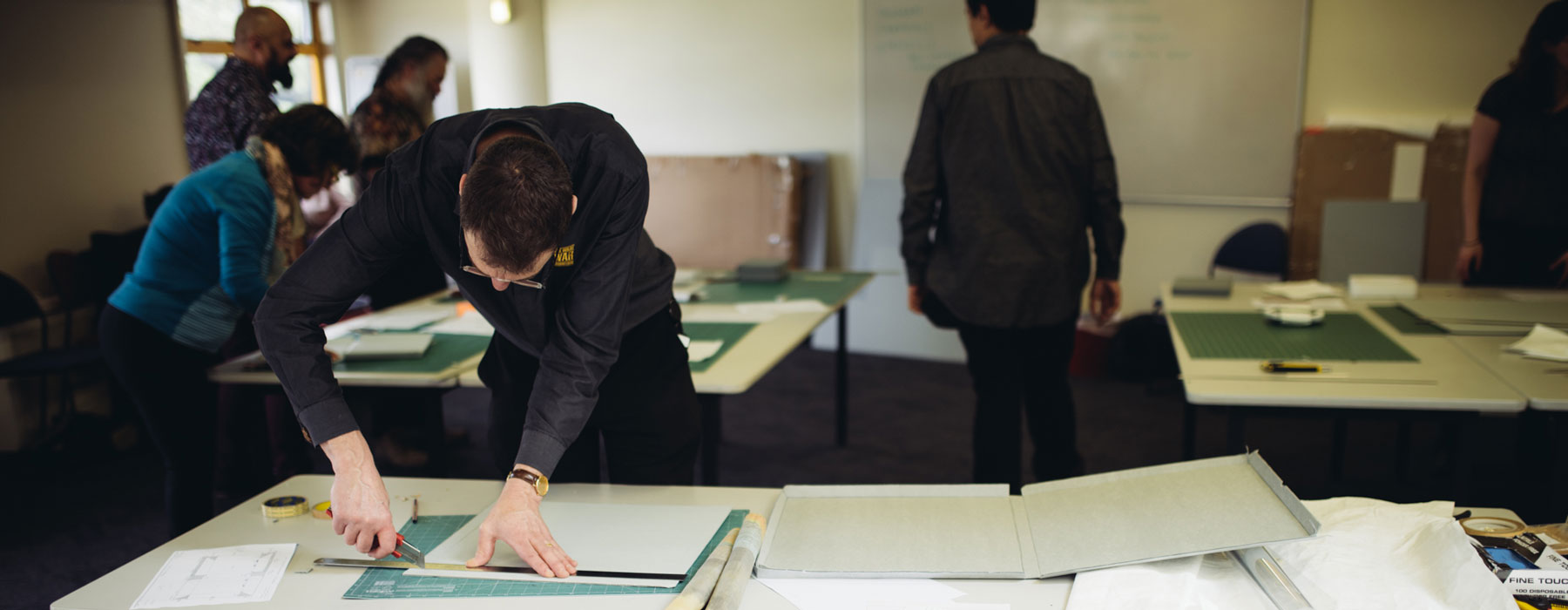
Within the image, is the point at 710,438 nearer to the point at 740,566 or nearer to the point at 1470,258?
the point at 740,566

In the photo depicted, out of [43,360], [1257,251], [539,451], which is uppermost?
[539,451]

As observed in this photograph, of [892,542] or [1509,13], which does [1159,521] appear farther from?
[1509,13]

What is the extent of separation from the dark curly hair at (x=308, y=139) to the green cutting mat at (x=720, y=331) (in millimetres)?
945

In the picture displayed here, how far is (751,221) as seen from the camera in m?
5.25

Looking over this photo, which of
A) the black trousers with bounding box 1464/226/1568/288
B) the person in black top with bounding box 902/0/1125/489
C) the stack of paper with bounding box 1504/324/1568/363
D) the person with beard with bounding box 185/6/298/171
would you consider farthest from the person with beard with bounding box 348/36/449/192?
the black trousers with bounding box 1464/226/1568/288

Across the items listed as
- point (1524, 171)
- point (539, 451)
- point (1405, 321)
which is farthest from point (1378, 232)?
point (539, 451)

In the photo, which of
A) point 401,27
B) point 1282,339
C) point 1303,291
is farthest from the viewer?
point 401,27

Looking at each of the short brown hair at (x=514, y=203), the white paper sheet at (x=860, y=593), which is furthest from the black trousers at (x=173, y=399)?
the white paper sheet at (x=860, y=593)

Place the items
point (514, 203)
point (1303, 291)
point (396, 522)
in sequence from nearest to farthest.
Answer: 1. point (514, 203)
2. point (396, 522)
3. point (1303, 291)

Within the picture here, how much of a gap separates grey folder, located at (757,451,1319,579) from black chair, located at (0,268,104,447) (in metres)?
3.21

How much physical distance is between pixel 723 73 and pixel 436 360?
11.2 ft

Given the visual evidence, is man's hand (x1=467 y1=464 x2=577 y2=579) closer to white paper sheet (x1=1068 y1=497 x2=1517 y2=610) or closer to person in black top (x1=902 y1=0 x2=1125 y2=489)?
white paper sheet (x1=1068 y1=497 x2=1517 y2=610)

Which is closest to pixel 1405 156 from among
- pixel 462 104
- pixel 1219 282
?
pixel 1219 282

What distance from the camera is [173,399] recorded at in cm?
227
